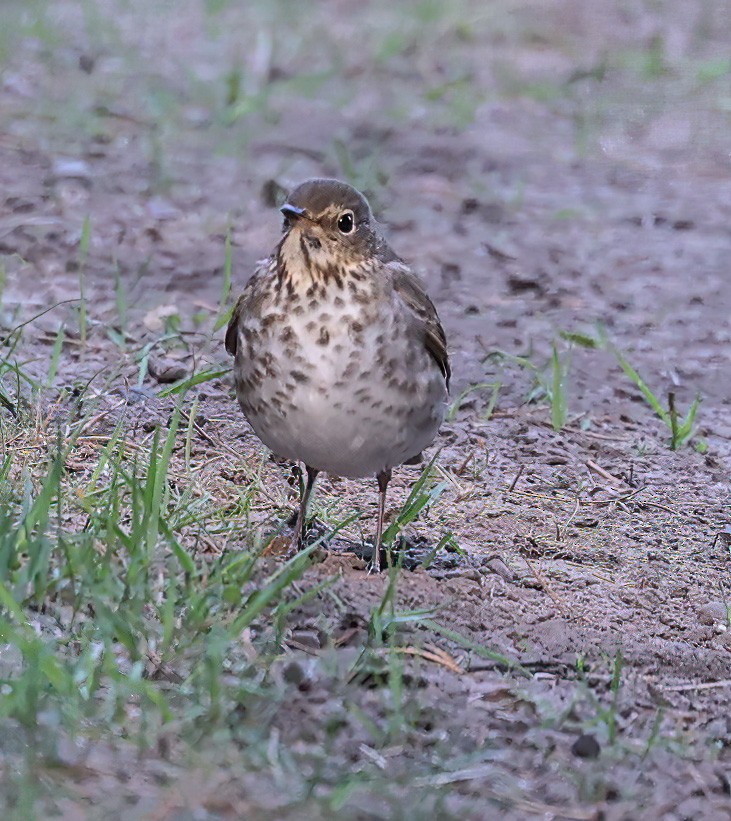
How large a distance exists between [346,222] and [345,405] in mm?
567

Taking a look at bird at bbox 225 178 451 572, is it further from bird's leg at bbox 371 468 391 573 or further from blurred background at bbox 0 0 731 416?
blurred background at bbox 0 0 731 416

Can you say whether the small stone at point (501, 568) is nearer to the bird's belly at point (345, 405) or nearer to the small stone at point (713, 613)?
the bird's belly at point (345, 405)

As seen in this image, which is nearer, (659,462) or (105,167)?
(659,462)

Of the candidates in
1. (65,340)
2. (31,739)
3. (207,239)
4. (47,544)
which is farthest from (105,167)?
(31,739)

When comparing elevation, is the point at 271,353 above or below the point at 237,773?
above

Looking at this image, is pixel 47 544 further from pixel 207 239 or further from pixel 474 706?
pixel 207 239

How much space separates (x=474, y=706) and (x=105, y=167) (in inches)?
225

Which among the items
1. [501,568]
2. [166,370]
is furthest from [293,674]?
[166,370]

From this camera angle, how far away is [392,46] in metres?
11.9

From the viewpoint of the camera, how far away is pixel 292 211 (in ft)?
14.5

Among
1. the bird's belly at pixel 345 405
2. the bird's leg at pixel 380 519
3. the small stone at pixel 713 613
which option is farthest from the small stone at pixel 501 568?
the small stone at pixel 713 613

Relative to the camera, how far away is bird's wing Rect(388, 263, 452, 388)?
4758 millimetres

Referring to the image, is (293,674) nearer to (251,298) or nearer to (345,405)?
(345,405)

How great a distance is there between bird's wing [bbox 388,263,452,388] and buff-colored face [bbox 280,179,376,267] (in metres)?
0.24
